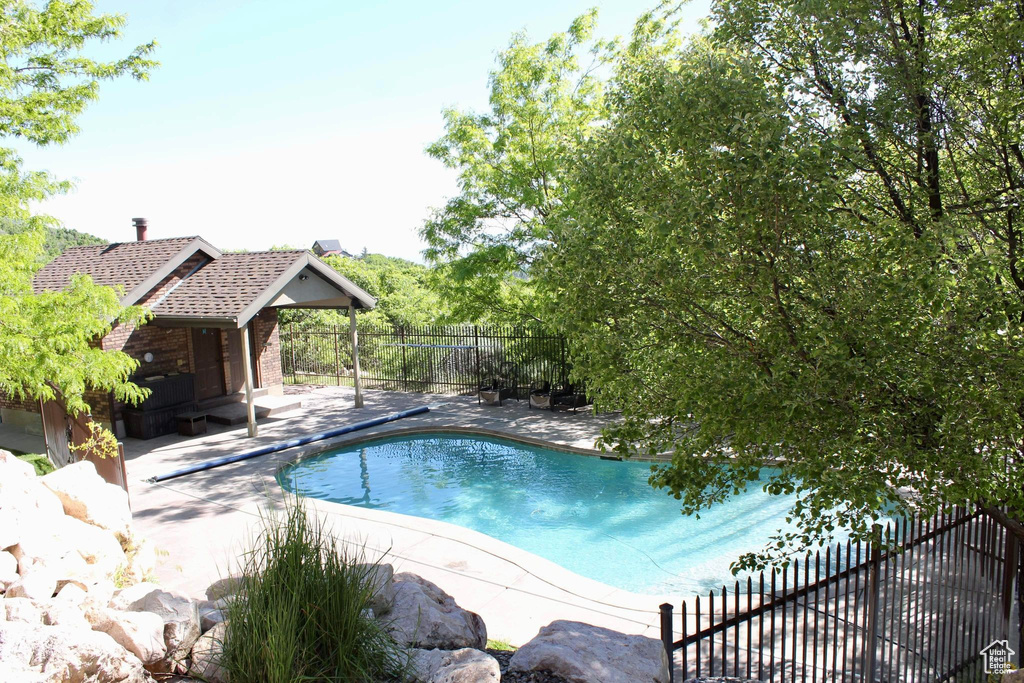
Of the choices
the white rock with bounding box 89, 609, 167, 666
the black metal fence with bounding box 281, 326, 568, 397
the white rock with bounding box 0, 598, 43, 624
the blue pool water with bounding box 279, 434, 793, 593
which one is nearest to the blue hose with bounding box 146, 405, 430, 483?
the blue pool water with bounding box 279, 434, 793, 593

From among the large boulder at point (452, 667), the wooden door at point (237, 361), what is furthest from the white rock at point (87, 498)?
the wooden door at point (237, 361)

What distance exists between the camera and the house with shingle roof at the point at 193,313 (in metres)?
15.0

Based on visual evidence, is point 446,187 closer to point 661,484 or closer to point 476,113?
point 476,113

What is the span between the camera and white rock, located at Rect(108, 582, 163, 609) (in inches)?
199

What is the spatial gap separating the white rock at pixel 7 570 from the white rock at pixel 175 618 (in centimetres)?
114

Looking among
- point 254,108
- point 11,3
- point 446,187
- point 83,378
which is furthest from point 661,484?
point 254,108

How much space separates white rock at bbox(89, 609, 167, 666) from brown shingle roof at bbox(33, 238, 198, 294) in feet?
40.7

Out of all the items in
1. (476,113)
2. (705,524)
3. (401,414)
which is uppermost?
(476,113)

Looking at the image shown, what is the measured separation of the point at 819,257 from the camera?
156 inches

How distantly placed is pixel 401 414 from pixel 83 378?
8.43m

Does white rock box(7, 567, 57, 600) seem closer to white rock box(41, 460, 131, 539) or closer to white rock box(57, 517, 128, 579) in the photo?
white rock box(57, 517, 128, 579)

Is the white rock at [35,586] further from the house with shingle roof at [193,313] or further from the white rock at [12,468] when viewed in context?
the house with shingle roof at [193,313]

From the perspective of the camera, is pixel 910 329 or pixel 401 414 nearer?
pixel 910 329

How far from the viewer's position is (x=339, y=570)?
420 cm
